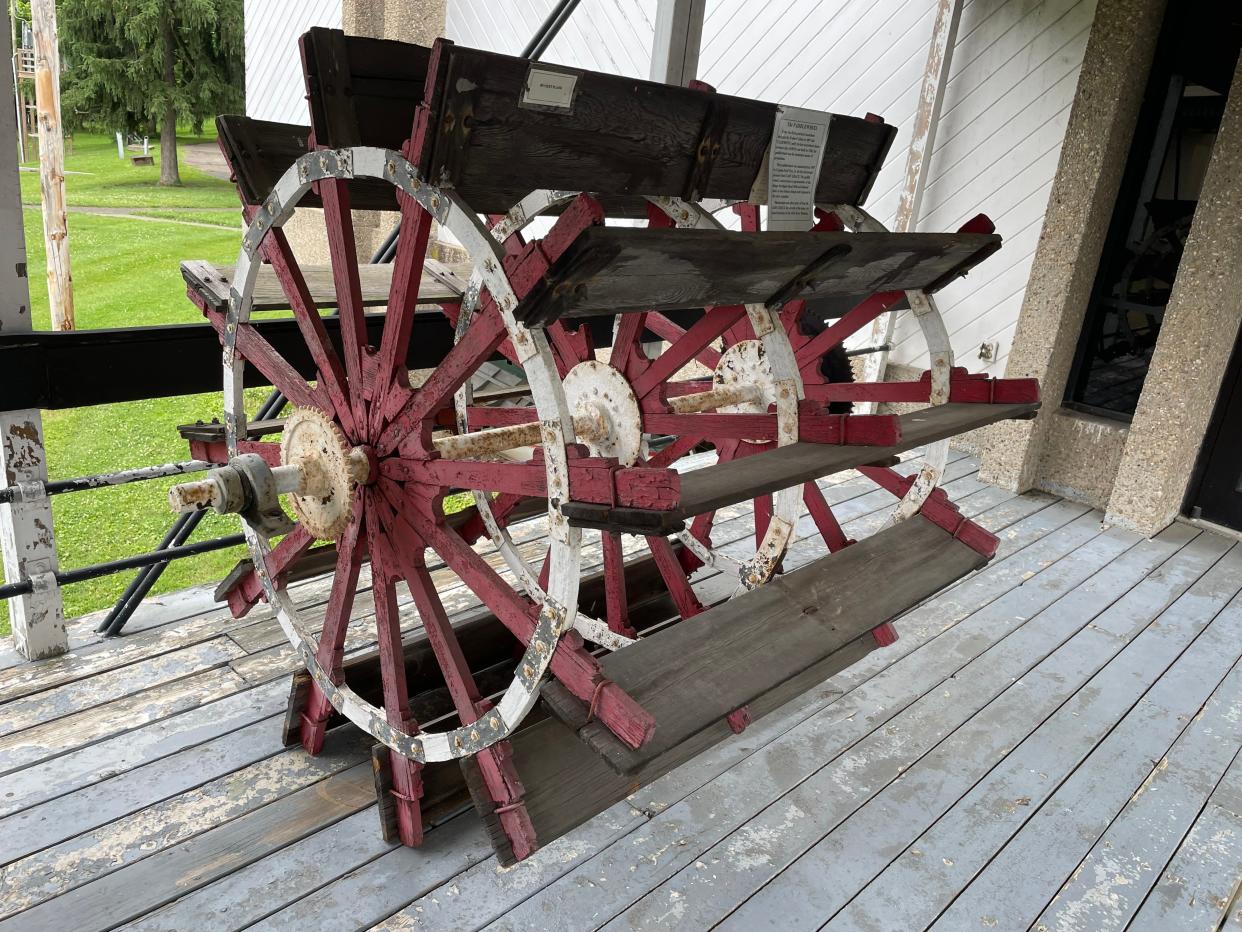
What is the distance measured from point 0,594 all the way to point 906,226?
440 cm

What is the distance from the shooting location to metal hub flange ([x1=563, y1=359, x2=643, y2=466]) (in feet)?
8.33

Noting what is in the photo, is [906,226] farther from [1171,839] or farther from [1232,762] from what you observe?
[1171,839]

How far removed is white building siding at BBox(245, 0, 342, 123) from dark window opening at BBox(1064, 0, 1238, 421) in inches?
312

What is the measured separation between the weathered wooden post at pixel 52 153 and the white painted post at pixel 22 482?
421cm

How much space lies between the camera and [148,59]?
42.9 ft

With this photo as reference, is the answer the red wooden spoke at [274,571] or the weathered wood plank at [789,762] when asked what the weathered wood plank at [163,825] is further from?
the weathered wood plank at [789,762]

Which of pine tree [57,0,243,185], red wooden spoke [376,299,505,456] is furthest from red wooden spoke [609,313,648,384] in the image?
pine tree [57,0,243,185]

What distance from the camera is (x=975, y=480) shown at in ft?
15.5

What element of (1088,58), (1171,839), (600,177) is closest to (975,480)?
(1088,58)

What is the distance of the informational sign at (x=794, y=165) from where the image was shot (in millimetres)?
2359

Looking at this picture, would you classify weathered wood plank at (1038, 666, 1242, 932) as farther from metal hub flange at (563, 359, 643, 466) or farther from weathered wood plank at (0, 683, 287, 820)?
weathered wood plank at (0, 683, 287, 820)

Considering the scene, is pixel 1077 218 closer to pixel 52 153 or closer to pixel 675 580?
pixel 675 580

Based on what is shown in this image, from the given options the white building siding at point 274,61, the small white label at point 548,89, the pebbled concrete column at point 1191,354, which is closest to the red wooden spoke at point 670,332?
the small white label at point 548,89

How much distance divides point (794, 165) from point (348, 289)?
1.17 meters
